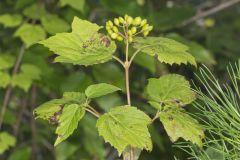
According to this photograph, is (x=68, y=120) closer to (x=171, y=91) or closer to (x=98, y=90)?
(x=98, y=90)

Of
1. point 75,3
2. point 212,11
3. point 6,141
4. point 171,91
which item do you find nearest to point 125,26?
point 171,91

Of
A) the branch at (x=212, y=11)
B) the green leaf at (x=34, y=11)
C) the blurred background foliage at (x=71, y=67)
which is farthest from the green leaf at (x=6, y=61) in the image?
the branch at (x=212, y=11)

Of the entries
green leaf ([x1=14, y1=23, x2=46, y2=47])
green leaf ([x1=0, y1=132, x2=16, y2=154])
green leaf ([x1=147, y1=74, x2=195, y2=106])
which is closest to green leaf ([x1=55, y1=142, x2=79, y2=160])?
green leaf ([x1=0, y1=132, x2=16, y2=154])

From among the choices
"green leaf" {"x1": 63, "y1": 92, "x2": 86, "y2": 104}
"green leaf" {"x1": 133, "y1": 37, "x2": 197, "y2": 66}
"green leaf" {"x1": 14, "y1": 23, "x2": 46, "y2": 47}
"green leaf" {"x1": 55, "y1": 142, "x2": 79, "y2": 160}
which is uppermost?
"green leaf" {"x1": 14, "y1": 23, "x2": 46, "y2": 47}

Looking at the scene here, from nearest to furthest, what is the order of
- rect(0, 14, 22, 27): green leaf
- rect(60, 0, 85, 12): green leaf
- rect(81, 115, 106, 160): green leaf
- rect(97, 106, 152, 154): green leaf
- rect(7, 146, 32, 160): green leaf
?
rect(97, 106, 152, 154): green leaf, rect(60, 0, 85, 12): green leaf, rect(0, 14, 22, 27): green leaf, rect(81, 115, 106, 160): green leaf, rect(7, 146, 32, 160): green leaf

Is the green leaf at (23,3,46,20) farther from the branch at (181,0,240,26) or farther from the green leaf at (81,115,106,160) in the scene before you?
the branch at (181,0,240,26)

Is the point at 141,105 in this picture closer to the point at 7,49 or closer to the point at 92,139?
the point at 92,139

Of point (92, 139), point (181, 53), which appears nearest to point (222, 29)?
point (92, 139)
